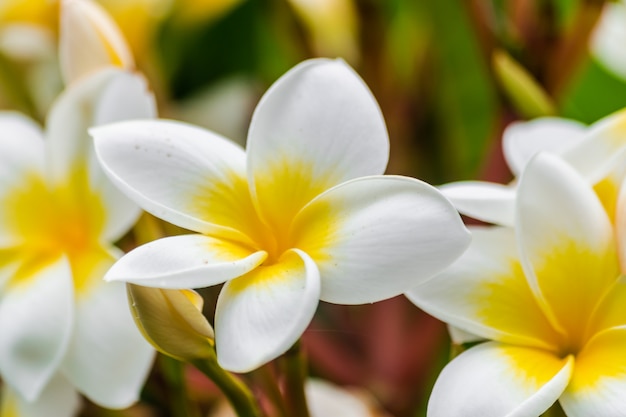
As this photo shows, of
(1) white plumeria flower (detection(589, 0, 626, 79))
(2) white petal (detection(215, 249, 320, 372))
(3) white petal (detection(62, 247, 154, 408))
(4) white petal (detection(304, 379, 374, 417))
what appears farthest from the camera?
(1) white plumeria flower (detection(589, 0, 626, 79))

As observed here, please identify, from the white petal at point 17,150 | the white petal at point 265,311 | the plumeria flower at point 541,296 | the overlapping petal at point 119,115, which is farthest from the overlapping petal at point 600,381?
A: the white petal at point 17,150

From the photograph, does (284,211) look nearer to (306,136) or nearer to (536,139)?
(306,136)

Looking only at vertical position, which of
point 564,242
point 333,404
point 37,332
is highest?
point 564,242

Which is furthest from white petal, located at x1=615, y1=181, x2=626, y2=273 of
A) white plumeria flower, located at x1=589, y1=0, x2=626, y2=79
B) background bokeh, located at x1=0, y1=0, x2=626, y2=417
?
white plumeria flower, located at x1=589, y1=0, x2=626, y2=79

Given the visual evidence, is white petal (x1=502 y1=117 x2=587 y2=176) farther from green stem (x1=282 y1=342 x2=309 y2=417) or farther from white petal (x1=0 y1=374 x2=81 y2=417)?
white petal (x1=0 y1=374 x2=81 y2=417)

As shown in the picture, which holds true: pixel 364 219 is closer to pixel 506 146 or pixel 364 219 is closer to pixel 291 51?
pixel 506 146

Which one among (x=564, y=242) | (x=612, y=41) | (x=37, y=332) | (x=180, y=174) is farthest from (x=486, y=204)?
(x=612, y=41)

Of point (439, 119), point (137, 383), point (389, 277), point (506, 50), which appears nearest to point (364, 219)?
point (389, 277)
